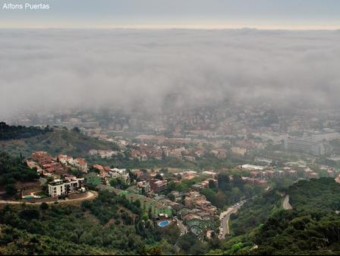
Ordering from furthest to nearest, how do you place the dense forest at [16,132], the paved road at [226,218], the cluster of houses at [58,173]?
the dense forest at [16,132], the paved road at [226,218], the cluster of houses at [58,173]

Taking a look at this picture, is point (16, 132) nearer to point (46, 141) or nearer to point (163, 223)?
point (46, 141)

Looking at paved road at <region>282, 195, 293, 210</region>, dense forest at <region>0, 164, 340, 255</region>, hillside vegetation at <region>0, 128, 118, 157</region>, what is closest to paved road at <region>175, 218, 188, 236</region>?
dense forest at <region>0, 164, 340, 255</region>

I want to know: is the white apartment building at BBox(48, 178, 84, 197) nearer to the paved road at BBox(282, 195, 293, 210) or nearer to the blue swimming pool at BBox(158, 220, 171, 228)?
the blue swimming pool at BBox(158, 220, 171, 228)

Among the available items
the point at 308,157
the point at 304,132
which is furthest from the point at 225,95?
the point at 308,157

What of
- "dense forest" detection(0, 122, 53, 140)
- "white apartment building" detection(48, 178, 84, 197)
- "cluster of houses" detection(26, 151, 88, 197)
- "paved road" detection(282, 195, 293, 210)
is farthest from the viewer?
"dense forest" detection(0, 122, 53, 140)

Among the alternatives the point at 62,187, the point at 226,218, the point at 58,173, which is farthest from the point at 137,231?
the point at 226,218

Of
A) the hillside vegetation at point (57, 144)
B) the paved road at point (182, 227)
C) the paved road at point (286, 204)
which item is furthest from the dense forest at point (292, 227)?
the hillside vegetation at point (57, 144)

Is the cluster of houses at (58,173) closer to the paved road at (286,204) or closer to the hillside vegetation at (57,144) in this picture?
the hillside vegetation at (57,144)

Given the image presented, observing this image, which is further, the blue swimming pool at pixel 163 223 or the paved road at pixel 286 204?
the paved road at pixel 286 204
